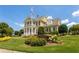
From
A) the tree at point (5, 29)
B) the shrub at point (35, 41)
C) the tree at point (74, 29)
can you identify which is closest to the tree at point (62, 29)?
the tree at point (74, 29)

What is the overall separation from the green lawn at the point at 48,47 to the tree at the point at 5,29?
0.08m

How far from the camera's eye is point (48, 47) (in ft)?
10.1

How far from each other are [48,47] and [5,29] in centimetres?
47

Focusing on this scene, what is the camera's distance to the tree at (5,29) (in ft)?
10.1

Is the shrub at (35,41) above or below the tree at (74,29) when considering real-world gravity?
below

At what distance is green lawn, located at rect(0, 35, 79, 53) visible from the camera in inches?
121

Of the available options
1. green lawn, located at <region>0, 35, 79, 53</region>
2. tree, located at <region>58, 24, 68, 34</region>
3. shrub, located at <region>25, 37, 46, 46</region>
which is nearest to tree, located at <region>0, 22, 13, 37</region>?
green lawn, located at <region>0, 35, 79, 53</region>

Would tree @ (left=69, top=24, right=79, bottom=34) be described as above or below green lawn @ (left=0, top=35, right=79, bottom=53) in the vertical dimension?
above

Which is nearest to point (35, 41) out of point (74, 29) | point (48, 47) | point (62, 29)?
point (48, 47)

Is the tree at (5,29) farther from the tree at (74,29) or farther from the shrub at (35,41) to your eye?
the tree at (74,29)

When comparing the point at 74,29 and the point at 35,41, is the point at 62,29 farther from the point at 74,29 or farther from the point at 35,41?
the point at 35,41

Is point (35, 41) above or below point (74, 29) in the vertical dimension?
below

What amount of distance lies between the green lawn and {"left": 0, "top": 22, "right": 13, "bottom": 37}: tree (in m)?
0.08

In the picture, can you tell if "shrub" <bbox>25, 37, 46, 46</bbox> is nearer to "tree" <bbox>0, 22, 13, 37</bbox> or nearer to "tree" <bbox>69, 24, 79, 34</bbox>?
"tree" <bbox>0, 22, 13, 37</bbox>
